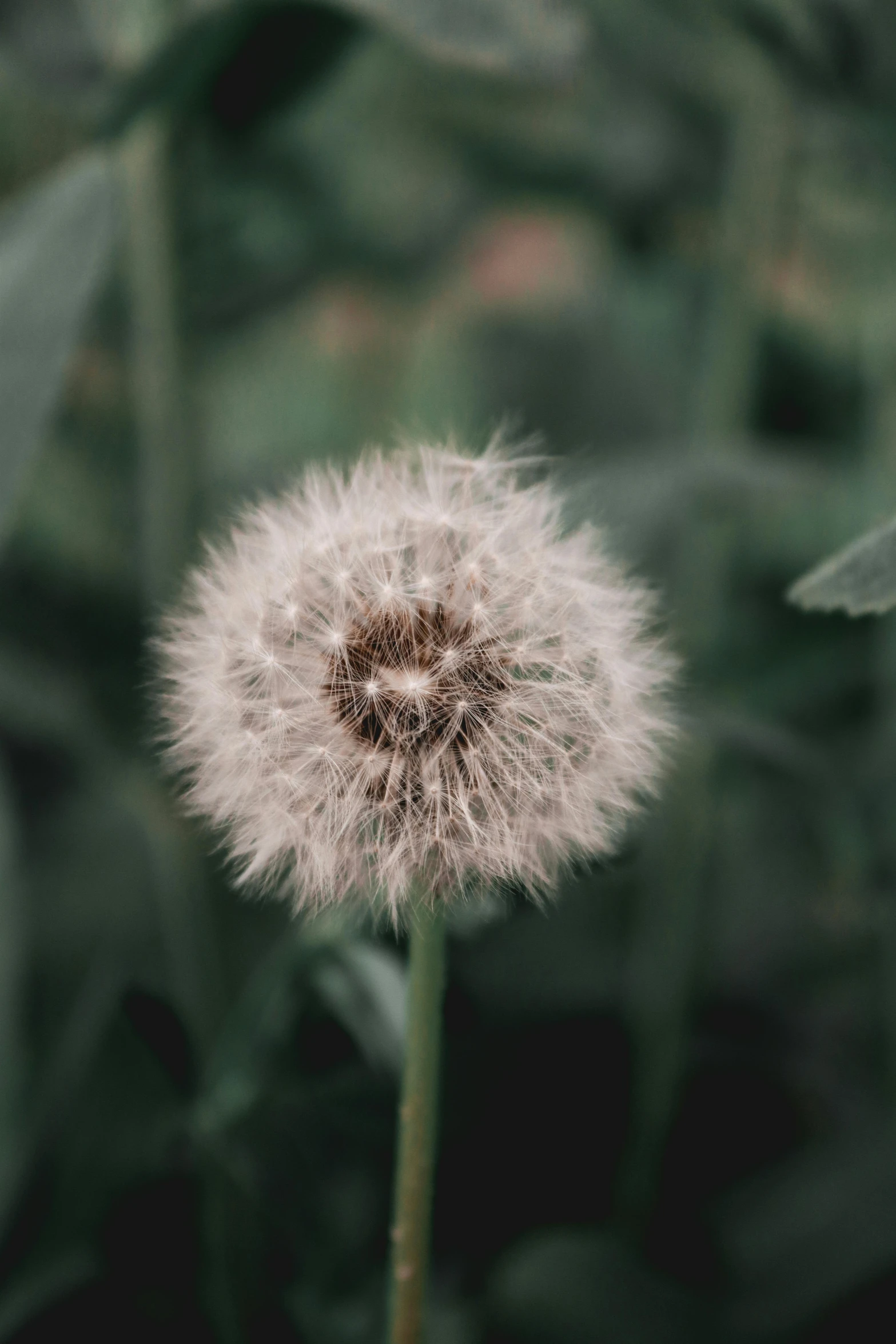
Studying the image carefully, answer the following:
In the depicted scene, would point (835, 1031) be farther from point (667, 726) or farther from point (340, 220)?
point (340, 220)

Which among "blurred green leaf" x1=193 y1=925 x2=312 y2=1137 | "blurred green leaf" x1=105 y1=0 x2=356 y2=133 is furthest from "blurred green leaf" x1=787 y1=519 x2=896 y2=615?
"blurred green leaf" x1=105 y1=0 x2=356 y2=133

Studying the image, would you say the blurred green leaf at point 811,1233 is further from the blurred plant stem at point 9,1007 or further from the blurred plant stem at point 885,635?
the blurred plant stem at point 9,1007

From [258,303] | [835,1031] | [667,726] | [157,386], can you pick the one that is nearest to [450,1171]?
[835,1031]

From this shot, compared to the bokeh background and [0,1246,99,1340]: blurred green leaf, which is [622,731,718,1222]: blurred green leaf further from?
[0,1246,99,1340]: blurred green leaf

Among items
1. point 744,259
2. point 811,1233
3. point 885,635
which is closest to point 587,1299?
point 811,1233

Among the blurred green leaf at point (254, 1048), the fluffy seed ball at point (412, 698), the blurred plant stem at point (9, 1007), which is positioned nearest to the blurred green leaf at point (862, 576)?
the fluffy seed ball at point (412, 698)

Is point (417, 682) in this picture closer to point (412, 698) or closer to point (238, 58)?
point (412, 698)
